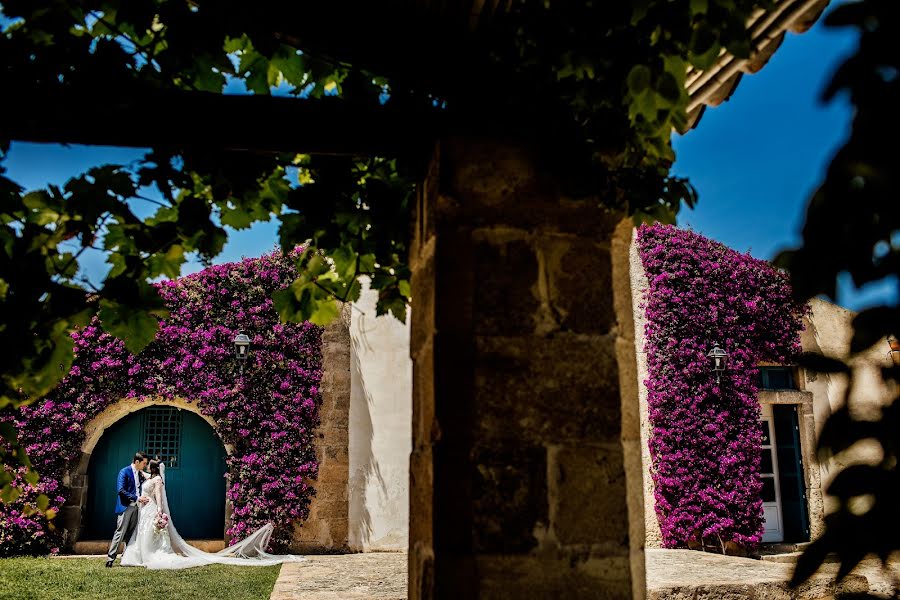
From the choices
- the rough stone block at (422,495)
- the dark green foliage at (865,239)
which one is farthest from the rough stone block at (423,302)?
the dark green foliage at (865,239)

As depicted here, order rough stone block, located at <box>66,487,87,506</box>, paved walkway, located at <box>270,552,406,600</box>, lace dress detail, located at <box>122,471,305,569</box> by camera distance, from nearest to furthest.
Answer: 1. paved walkway, located at <box>270,552,406,600</box>
2. lace dress detail, located at <box>122,471,305,569</box>
3. rough stone block, located at <box>66,487,87,506</box>

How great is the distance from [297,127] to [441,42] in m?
0.39

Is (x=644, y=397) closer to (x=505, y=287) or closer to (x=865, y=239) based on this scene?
(x=505, y=287)

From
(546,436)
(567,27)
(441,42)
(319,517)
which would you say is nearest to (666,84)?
(567,27)

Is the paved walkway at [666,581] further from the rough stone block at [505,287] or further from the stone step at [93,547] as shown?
the rough stone block at [505,287]

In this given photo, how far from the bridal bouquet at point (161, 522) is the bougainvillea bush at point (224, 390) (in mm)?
934

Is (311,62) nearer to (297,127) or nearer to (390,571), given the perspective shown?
(297,127)

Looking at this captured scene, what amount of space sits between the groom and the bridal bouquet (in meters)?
0.24

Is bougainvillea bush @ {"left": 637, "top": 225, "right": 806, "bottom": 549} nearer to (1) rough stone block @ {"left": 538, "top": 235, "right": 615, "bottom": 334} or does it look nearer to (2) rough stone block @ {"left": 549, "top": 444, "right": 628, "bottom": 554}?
(1) rough stone block @ {"left": 538, "top": 235, "right": 615, "bottom": 334}

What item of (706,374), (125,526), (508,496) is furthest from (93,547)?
(508,496)

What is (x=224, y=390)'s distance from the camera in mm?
9781

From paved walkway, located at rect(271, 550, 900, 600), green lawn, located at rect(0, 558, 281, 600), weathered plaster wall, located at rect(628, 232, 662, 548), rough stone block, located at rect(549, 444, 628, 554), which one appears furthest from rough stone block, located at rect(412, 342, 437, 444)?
weathered plaster wall, located at rect(628, 232, 662, 548)

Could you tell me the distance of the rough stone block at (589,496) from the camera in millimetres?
1502

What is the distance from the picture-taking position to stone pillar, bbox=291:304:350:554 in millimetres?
9375
